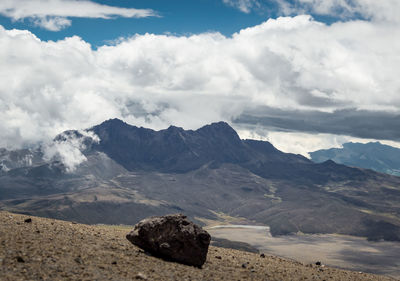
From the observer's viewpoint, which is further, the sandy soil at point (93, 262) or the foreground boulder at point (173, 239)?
the foreground boulder at point (173, 239)

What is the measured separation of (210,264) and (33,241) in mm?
15492

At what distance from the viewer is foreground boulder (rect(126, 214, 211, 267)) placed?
3512cm

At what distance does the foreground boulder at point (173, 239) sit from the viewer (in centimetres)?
3512

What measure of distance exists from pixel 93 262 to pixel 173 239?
26.9ft

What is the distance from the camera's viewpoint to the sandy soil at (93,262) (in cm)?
2633

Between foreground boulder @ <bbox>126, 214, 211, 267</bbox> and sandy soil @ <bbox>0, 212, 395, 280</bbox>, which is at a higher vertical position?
foreground boulder @ <bbox>126, 214, 211, 267</bbox>

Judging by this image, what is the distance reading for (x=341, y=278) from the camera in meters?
41.0

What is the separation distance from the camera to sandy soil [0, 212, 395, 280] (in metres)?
26.3

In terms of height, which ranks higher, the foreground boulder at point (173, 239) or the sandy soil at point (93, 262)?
the foreground boulder at point (173, 239)

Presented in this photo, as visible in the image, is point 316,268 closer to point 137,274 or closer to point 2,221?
point 137,274

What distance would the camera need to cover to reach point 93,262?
29281 millimetres

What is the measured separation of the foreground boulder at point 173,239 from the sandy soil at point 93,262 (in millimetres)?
972

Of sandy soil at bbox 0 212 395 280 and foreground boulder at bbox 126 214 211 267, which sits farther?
foreground boulder at bbox 126 214 211 267

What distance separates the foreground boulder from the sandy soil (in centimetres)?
97
